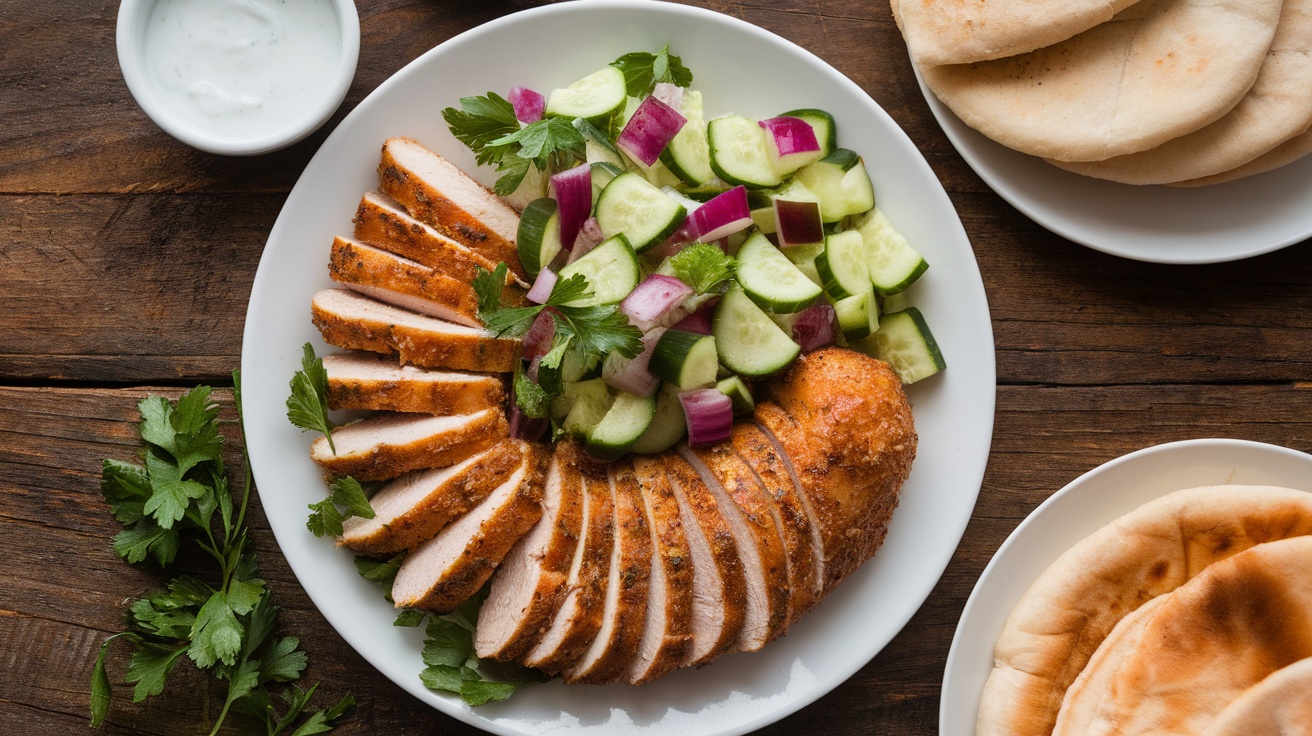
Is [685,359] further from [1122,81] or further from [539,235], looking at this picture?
[1122,81]

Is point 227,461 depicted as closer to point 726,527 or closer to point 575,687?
point 575,687

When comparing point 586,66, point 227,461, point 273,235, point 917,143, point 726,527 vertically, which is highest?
point 586,66

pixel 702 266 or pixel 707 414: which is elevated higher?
pixel 702 266

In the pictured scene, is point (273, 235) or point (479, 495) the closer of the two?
point (479, 495)

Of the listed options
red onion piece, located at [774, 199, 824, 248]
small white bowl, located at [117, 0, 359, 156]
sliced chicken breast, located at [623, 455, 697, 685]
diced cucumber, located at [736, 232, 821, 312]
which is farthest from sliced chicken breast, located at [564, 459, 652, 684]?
small white bowl, located at [117, 0, 359, 156]

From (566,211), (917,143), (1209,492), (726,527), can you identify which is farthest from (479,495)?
(1209,492)

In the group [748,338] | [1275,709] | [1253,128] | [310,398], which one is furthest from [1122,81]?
[310,398]
